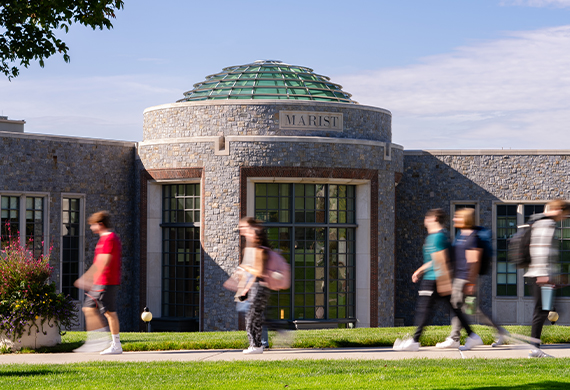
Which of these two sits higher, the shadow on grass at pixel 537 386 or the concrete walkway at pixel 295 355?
the shadow on grass at pixel 537 386

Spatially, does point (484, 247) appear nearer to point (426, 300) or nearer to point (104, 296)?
point (426, 300)

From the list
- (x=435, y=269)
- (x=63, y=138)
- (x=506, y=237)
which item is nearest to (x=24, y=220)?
(x=63, y=138)

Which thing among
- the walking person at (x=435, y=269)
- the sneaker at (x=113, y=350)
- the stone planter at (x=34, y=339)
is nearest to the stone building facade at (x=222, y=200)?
the stone planter at (x=34, y=339)

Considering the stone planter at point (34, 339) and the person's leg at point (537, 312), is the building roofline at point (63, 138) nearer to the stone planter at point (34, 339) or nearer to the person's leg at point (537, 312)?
the stone planter at point (34, 339)

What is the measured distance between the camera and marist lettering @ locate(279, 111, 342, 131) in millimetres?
19453

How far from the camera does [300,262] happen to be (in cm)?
1973

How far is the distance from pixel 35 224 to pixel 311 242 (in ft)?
23.5

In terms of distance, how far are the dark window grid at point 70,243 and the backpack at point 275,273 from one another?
1134 centimetres

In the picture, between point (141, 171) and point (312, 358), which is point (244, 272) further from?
point (141, 171)

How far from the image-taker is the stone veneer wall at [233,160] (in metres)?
19.0

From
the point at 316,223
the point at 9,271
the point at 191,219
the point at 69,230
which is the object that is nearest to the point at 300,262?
the point at 316,223

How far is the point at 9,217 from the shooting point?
18.4 m

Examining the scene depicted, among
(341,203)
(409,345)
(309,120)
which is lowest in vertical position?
(409,345)

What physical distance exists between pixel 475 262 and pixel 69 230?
13280 millimetres
